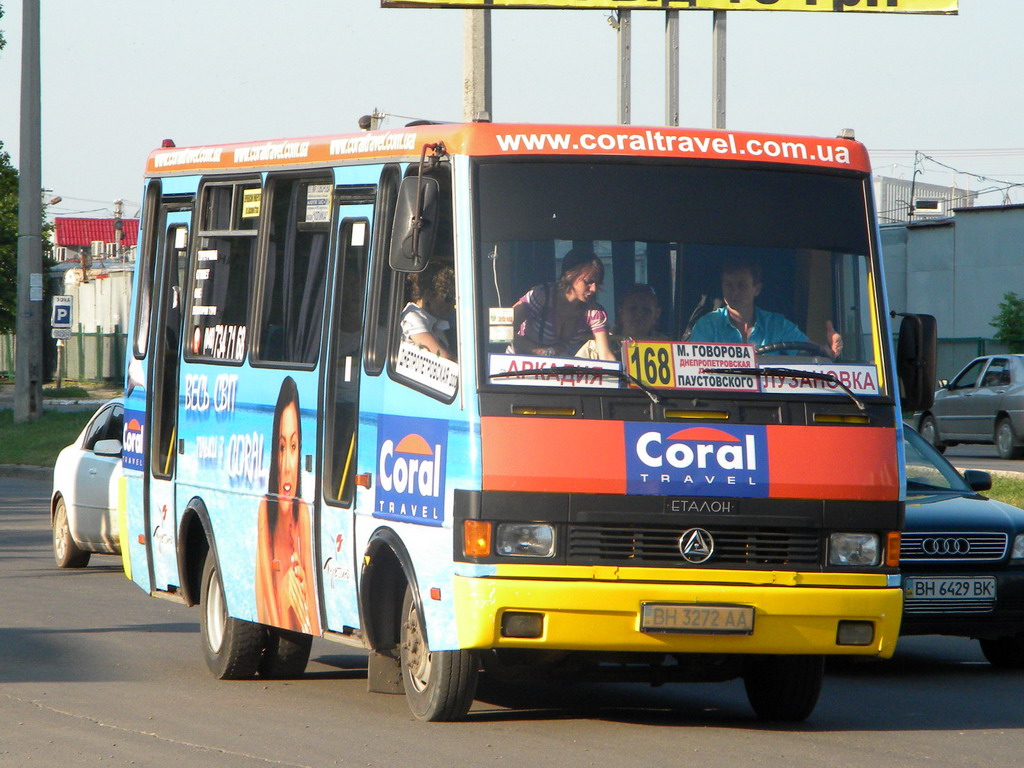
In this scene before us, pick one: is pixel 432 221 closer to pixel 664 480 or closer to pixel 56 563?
pixel 664 480

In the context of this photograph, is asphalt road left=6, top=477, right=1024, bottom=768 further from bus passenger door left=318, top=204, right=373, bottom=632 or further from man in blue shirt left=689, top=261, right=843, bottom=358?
man in blue shirt left=689, top=261, right=843, bottom=358

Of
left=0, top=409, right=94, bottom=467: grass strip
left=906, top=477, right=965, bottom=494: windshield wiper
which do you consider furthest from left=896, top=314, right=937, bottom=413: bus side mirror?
left=0, top=409, right=94, bottom=467: grass strip

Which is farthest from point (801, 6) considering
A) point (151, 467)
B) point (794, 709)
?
point (794, 709)

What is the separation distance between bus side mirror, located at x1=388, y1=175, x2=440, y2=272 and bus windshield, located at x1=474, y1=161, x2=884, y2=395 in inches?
8.6

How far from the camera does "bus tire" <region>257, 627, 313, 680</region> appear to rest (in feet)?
31.6

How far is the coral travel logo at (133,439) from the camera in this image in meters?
10.7

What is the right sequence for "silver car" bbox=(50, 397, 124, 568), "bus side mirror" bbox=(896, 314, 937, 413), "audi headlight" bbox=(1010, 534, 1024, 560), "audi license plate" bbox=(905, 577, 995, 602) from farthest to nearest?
1. "silver car" bbox=(50, 397, 124, 568)
2. "audi headlight" bbox=(1010, 534, 1024, 560)
3. "audi license plate" bbox=(905, 577, 995, 602)
4. "bus side mirror" bbox=(896, 314, 937, 413)

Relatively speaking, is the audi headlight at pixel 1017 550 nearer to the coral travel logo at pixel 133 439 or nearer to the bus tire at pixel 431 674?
the bus tire at pixel 431 674

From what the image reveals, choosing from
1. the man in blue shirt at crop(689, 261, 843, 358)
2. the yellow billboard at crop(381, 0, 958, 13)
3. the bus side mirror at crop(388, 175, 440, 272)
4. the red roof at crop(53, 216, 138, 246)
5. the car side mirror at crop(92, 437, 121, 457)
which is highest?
the red roof at crop(53, 216, 138, 246)

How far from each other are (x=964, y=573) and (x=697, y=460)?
3.45m

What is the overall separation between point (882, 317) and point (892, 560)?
1.08 m

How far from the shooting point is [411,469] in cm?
775

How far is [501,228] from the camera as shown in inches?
298

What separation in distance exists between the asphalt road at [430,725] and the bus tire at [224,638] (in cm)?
12
